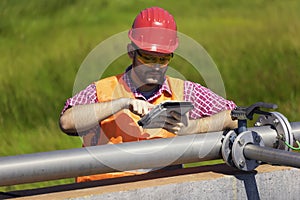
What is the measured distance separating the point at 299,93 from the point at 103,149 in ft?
25.0

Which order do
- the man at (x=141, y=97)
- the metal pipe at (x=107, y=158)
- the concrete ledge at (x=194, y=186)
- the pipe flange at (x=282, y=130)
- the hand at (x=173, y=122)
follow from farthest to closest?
the man at (x=141, y=97), the pipe flange at (x=282, y=130), the hand at (x=173, y=122), the concrete ledge at (x=194, y=186), the metal pipe at (x=107, y=158)

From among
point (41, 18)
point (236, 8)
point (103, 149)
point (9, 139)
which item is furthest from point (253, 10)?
point (103, 149)

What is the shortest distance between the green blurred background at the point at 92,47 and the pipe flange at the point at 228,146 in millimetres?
5554

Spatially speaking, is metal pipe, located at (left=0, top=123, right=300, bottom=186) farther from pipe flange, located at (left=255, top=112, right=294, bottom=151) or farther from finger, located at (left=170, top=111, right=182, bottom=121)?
finger, located at (left=170, top=111, right=182, bottom=121)

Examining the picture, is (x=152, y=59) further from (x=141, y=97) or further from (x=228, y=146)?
(x=228, y=146)

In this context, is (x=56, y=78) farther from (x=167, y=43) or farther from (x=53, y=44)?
(x=167, y=43)

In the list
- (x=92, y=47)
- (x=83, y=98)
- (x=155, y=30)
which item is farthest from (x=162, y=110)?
(x=92, y=47)

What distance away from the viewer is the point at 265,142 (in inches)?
196

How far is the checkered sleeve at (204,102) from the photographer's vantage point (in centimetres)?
577

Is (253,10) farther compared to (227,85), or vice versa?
(253,10)

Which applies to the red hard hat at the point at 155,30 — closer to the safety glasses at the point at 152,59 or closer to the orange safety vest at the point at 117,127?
the safety glasses at the point at 152,59

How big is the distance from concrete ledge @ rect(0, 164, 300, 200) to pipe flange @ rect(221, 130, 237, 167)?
0.07 m

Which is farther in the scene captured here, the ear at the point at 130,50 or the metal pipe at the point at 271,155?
the ear at the point at 130,50

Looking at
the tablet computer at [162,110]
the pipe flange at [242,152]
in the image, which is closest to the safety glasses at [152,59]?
the tablet computer at [162,110]
